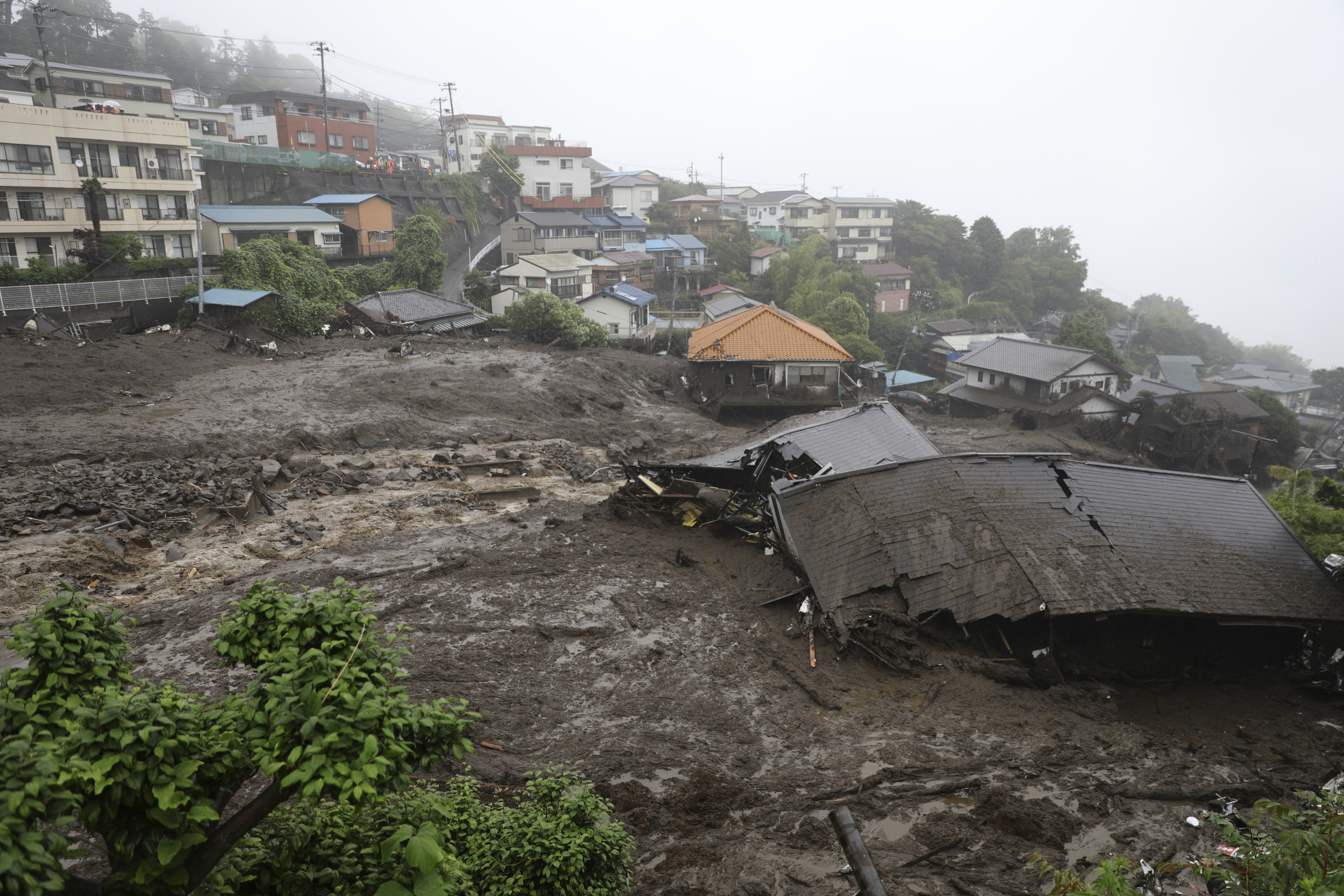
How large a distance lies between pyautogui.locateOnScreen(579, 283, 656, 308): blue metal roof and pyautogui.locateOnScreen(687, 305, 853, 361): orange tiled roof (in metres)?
9.14

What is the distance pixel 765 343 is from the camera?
35.4 m

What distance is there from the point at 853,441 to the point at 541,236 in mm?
43509

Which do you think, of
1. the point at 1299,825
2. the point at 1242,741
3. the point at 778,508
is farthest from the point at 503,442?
the point at 1299,825

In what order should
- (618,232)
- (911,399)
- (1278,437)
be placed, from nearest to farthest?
(1278,437)
(911,399)
(618,232)

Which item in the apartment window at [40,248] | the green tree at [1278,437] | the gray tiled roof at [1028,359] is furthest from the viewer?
the gray tiled roof at [1028,359]

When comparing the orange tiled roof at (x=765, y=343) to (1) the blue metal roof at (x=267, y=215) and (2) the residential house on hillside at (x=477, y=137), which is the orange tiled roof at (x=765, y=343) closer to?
(1) the blue metal roof at (x=267, y=215)

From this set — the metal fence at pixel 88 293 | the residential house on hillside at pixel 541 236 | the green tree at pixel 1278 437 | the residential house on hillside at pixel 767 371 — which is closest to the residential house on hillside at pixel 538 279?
the residential house on hillside at pixel 541 236

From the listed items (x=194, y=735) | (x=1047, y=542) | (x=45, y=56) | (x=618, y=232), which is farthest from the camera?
(x=618, y=232)

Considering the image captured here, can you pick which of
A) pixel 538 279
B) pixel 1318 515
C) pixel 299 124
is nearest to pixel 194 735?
pixel 1318 515

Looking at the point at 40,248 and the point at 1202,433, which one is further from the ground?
the point at 40,248

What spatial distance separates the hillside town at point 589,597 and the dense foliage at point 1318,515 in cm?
12

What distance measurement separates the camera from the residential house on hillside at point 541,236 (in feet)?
178

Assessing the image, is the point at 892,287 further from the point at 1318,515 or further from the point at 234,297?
the point at 1318,515

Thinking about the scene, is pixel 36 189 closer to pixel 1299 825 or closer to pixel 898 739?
pixel 898 739
